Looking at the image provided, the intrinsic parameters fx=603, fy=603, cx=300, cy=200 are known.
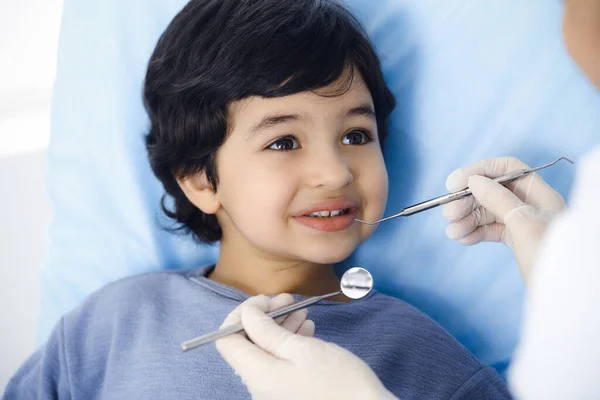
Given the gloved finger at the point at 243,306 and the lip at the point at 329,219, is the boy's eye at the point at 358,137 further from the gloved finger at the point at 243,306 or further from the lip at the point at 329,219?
the gloved finger at the point at 243,306

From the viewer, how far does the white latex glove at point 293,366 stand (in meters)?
0.82

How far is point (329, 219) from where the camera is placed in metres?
1.13

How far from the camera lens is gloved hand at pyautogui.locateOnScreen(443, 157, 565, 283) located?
3.02 feet

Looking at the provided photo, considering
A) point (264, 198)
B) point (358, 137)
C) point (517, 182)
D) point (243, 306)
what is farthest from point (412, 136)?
point (243, 306)

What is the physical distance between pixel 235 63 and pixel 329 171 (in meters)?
0.27

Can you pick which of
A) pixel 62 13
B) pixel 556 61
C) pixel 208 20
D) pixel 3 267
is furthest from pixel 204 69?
pixel 3 267

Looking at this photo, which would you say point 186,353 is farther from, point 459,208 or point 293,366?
point 459,208

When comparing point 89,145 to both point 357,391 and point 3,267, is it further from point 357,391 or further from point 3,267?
point 357,391

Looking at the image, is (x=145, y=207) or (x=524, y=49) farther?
(x=145, y=207)

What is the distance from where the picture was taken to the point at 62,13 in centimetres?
150

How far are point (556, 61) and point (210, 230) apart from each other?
0.84 m

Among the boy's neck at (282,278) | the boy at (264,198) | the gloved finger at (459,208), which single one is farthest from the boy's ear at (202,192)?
the gloved finger at (459,208)

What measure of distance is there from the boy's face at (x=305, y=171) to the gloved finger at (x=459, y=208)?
125mm

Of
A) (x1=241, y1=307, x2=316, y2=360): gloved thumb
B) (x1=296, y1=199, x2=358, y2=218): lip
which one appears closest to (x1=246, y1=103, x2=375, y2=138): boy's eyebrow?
(x1=296, y1=199, x2=358, y2=218): lip
